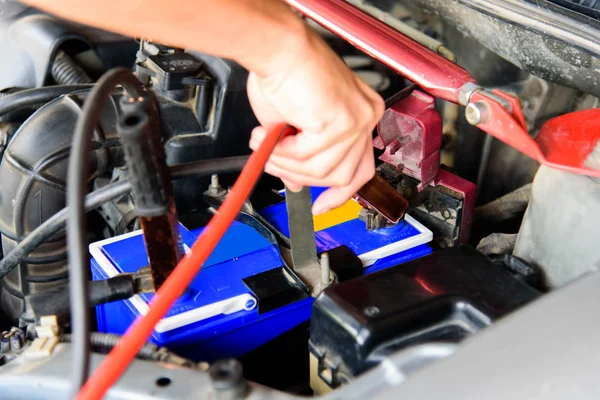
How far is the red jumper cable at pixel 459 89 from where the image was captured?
84 centimetres

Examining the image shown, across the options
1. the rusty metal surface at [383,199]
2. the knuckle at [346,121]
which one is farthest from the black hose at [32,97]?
the knuckle at [346,121]

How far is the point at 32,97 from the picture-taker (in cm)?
111

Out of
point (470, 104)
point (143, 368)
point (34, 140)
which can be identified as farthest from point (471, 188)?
point (34, 140)

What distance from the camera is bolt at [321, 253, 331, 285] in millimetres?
883

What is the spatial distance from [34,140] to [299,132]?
20.2 inches

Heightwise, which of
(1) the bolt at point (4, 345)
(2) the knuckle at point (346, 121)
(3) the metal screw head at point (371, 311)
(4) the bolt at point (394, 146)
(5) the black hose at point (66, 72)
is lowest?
(1) the bolt at point (4, 345)

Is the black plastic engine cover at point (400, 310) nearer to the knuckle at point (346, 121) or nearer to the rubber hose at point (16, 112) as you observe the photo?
the knuckle at point (346, 121)

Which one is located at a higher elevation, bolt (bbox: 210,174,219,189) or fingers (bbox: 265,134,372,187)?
fingers (bbox: 265,134,372,187)

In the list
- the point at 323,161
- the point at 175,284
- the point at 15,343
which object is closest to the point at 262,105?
the point at 323,161

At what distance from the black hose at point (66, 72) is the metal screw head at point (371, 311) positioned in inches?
33.2

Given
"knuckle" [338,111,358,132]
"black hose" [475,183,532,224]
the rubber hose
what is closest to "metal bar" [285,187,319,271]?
"knuckle" [338,111,358,132]

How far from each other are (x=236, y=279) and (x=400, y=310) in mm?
274

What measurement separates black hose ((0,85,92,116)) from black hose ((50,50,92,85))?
19cm

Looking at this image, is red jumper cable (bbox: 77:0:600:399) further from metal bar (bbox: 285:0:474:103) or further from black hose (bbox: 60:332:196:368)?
black hose (bbox: 60:332:196:368)
